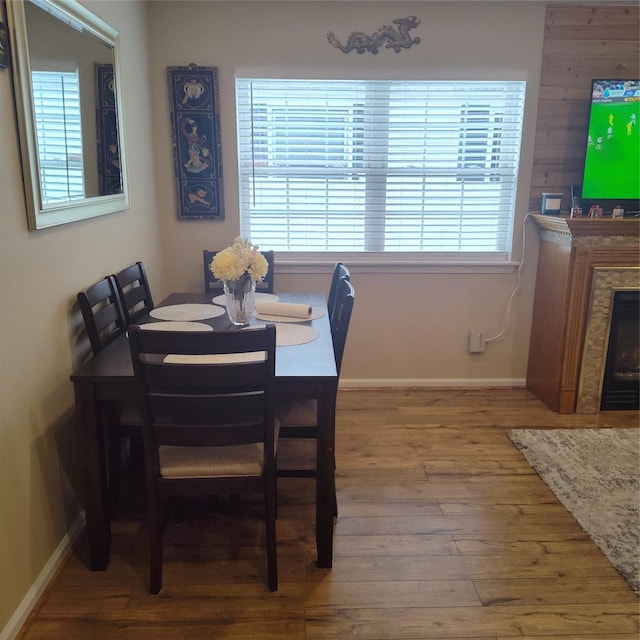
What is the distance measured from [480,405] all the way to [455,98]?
195cm

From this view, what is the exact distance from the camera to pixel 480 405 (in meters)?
3.44

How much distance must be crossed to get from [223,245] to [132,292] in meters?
1.00

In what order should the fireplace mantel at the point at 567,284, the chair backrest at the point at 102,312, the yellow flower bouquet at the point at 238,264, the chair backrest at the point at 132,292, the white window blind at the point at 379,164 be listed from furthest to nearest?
the white window blind at the point at 379,164, the fireplace mantel at the point at 567,284, the chair backrest at the point at 132,292, the yellow flower bouquet at the point at 238,264, the chair backrest at the point at 102,312

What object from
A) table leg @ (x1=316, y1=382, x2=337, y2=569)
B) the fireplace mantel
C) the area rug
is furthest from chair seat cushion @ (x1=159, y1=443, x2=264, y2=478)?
the fireplace mantel

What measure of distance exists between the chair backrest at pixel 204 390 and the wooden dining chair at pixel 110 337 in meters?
0.36

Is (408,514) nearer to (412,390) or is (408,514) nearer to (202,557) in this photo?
(202,557)

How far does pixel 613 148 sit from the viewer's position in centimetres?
324

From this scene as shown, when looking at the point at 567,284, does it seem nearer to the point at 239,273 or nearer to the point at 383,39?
the point at 383,39

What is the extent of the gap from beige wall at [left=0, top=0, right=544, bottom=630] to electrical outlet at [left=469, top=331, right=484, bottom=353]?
6cm

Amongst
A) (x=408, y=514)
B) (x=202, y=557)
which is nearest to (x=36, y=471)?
(x=202, y=557)

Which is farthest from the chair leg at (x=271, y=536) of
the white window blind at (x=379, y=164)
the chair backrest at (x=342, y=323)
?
the white window blind at (x=379, y=164)

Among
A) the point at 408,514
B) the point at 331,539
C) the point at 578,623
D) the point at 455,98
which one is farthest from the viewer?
the point at 455,98

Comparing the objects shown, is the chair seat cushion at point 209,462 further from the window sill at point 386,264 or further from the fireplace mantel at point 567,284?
the fireplace mantel at point 567,284

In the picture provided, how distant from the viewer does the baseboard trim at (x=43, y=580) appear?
5.49ft
